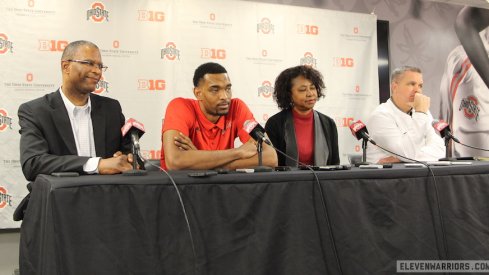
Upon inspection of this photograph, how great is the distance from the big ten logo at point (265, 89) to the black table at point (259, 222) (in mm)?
2110

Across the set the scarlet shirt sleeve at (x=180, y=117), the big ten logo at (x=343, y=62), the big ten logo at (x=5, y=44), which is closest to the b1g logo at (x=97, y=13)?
the big ten logo at (x=5, y=44)

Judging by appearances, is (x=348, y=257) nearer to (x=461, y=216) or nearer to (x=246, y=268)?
(x=246, y=268)

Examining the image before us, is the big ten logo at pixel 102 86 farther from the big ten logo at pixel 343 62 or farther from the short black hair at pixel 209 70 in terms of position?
the big ten logo at pixel 343 62

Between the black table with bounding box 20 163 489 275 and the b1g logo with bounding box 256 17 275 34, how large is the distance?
232 cm

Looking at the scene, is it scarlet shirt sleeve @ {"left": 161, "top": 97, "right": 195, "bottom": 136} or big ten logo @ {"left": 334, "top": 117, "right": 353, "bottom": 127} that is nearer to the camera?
scarlet shirt sleeve @ {"left": 161, "top": 97, "right": 195, "bottom": 136}

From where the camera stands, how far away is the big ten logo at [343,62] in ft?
13.7

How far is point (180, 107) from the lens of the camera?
2.52m

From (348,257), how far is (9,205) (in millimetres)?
2379

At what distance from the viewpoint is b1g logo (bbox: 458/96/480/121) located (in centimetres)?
474

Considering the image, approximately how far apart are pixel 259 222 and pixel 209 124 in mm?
1029

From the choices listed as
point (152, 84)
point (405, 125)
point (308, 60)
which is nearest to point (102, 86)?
point (152, 84)

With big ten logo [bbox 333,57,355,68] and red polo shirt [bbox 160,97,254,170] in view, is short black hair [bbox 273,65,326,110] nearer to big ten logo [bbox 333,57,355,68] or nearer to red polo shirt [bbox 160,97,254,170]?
red polo shirt [bbox 160,97,254,170]

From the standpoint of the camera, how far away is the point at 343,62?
420 centimetres

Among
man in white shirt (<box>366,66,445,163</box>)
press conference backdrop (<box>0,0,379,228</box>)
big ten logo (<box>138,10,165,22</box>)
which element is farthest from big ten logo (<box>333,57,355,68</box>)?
big ten logo (<box>138,10,165,22</box>)
